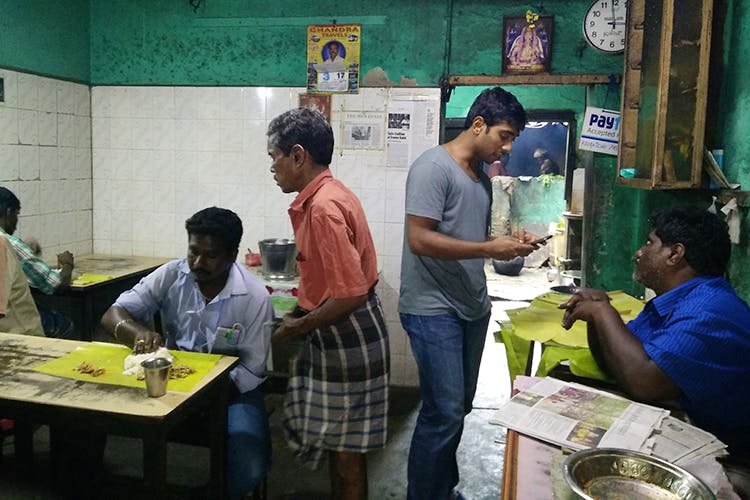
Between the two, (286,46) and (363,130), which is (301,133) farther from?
(286,46)

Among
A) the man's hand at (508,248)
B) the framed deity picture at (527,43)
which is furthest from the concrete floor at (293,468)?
the framed deity picture at (527,43)

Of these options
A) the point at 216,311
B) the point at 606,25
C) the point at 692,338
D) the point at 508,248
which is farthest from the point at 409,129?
the point at 692,338

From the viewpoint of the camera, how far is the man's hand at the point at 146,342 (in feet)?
6.97

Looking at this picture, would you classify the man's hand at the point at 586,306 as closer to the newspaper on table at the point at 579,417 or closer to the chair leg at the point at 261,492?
the newspaper on table at the point at 579,417

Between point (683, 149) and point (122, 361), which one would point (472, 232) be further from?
point (122, 361)

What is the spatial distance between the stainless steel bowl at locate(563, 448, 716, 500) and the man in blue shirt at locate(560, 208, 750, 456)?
0.48m

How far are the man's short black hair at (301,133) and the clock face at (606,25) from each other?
238 cm

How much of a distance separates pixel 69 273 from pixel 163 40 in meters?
1.97

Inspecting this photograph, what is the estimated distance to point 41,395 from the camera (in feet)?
5.83

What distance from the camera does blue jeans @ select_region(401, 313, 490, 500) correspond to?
7.95 feet

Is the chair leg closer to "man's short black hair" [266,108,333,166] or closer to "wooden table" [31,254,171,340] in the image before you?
"man's short black hair" [266,108,333,166]

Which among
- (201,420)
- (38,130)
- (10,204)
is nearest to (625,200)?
(201,420)

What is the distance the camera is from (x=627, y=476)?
1252 mm

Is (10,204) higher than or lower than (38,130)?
lower
